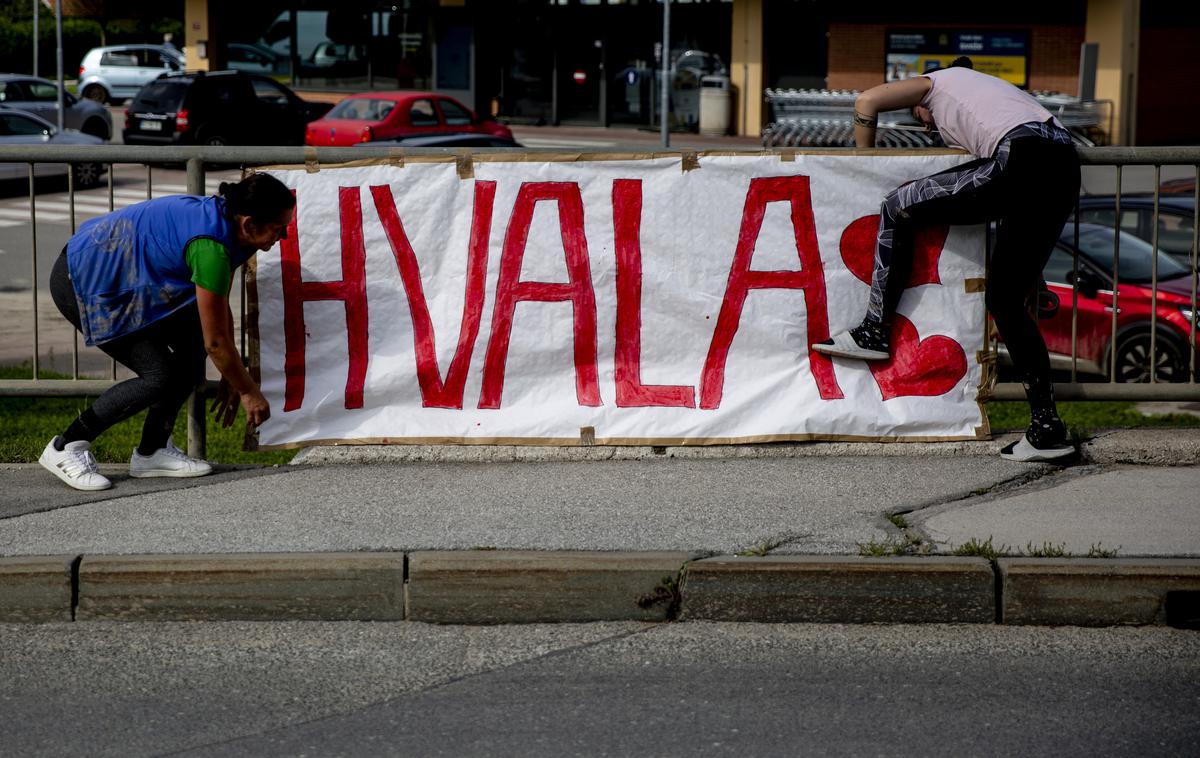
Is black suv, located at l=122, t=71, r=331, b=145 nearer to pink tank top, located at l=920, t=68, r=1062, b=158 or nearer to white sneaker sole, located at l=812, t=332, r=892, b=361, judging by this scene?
white sneaker sole, located at l=812, t=332, r=892, b=361

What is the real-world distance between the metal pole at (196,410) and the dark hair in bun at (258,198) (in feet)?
2.75

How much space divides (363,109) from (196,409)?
2150 cm

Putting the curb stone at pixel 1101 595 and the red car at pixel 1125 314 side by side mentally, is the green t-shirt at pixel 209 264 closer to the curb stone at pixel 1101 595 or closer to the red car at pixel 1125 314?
the curb stone at pixel 1101 595

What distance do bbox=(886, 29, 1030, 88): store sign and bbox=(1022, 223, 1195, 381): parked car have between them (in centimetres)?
2634

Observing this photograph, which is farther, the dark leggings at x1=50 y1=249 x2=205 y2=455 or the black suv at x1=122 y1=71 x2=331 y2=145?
the black suv at x1=122 y1=71 x2=331 y2=145

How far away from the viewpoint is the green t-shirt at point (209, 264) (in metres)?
5.93

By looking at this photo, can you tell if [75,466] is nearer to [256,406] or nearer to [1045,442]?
[256,406]

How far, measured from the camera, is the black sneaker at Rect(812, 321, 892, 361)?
6766 millimetres

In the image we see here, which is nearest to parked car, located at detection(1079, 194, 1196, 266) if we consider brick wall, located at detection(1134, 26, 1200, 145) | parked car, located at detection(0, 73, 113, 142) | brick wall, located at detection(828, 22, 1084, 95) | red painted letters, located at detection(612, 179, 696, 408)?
red painted letters, located at detection(612, 179, 696, 408)

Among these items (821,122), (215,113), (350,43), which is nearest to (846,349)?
(821,122)

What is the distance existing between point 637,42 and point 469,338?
33165mm

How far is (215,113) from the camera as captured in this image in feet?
97.6

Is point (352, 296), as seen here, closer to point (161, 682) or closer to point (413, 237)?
point (413, 237)

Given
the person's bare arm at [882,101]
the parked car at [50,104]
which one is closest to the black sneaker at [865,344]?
the person's bare arm at [882,101]
